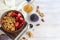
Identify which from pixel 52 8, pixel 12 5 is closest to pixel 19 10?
pixel 12 5

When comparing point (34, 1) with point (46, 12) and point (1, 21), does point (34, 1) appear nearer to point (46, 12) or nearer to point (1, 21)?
point (46, 12)

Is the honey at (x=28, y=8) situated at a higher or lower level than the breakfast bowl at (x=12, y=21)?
higher

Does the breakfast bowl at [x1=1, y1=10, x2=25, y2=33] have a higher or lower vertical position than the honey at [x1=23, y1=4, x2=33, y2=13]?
lower

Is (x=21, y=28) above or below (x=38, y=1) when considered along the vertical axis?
below

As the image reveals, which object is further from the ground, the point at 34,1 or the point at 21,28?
the point at 34,1

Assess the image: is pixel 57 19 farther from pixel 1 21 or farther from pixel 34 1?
pixel 1 21

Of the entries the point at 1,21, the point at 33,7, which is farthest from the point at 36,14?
the point at 1,21
